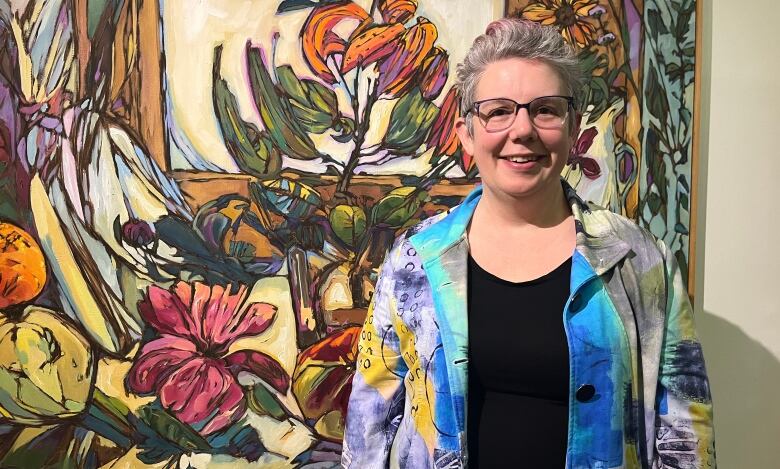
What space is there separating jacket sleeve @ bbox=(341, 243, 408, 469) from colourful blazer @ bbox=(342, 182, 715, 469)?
1.5 inches

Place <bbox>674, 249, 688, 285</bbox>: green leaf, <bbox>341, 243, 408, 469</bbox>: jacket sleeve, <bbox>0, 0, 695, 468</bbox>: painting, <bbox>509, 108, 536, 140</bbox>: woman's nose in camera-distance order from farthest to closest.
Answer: <bbox>674, 249, 688, 285</bbox>: green leaf < <bbox>0, 0, 695, 468</bbox>: painting < <bbox>341, 243, 408, 469</bbox>: jacket sleeve < <bbox>509, 108, 536, 140</bbox>: woman's nose

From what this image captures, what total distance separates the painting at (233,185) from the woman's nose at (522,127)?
1.21 ft

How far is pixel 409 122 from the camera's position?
1225 mm

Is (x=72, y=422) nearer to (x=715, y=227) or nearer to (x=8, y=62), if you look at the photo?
(x=8, y=62)

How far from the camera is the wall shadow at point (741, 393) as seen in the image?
1.35 metres

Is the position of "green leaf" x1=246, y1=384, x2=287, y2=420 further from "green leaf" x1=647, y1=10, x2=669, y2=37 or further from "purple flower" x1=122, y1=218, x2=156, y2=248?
"green leaf" x1=647, y1=10, x2=669, y2=37

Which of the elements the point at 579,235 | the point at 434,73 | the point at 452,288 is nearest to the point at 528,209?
the point at 579,235

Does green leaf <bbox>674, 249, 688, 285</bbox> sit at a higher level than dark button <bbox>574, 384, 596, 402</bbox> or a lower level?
higher

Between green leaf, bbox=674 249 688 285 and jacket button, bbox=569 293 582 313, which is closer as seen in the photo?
jacket button, bbox=569 293 582 313

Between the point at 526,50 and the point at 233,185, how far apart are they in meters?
0.69

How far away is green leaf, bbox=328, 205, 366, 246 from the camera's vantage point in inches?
48.4

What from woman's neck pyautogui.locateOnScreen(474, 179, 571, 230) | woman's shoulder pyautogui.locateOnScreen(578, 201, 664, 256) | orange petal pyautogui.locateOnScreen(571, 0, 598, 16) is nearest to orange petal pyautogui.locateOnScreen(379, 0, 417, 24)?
orange petal pyautogui.locateOnScreen(571, 0, 598, 16)

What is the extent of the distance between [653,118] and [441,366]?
0.80m

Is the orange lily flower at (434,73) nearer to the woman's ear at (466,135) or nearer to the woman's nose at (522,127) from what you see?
the woman's ear at (466,135)
